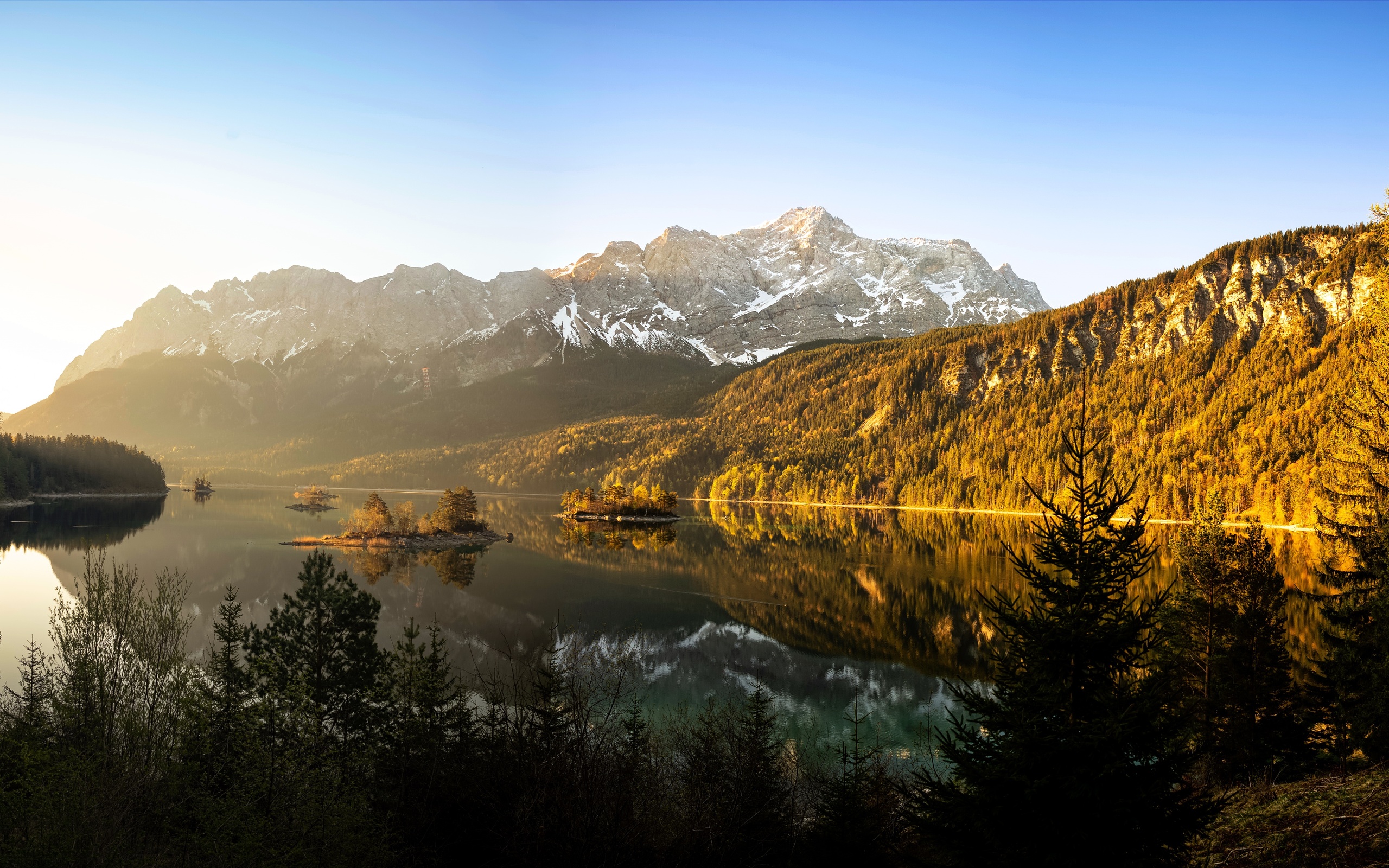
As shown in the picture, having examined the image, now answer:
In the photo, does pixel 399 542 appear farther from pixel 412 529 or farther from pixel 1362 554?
pixel 1362 554

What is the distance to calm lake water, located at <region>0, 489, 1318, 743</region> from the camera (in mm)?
47125

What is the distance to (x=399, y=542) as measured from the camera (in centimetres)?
11700

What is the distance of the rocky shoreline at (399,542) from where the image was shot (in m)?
114

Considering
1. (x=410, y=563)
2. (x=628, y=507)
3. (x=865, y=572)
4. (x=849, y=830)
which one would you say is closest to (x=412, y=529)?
(x=410, y=563)

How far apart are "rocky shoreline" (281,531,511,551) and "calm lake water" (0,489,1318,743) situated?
5.66m

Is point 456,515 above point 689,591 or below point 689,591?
above

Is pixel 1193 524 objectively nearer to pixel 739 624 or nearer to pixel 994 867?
pixel 994 867

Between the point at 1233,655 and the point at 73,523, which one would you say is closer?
the point at 1233,655

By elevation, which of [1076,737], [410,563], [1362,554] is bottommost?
[410,563]

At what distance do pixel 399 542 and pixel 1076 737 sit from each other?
118 m

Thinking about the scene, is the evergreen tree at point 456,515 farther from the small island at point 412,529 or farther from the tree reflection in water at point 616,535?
the tree reflection in water at point 616,535

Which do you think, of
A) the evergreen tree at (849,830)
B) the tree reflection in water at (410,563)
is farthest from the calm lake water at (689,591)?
the evergreen tree at (849,830)

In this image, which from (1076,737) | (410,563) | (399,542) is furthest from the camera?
(399,542)

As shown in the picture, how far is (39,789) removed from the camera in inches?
724
